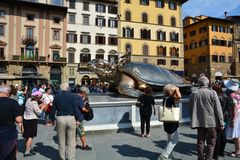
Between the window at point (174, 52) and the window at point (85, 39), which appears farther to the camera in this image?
the window at point (174, 52)

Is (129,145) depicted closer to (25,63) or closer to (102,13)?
(25,63)

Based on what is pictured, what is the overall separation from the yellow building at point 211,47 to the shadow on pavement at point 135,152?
46.2m

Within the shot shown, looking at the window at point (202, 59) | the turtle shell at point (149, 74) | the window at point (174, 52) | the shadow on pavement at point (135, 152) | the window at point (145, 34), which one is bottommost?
the shadow on pavement at point (135, 152)

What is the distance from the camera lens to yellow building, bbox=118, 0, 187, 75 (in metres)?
44.2

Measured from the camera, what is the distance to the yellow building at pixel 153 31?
44.2m

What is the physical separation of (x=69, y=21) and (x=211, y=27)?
26560 mm

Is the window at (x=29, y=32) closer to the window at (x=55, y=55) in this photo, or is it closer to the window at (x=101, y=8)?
the window at (x=55, y=55)

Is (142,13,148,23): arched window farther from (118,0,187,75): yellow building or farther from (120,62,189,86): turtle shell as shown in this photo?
(120,62,189,86): turtle shell

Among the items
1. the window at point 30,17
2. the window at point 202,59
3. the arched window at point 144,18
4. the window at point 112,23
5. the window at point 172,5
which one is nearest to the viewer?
the window at point 30,17

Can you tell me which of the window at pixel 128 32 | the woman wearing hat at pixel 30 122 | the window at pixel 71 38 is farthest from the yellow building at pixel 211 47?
the woman wearing hat at pixel 30 122

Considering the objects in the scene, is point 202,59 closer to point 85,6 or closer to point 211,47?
point 211,47

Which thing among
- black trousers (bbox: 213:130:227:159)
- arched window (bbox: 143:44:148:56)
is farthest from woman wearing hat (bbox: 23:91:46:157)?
arched window (bbox: 143:44:148:56)

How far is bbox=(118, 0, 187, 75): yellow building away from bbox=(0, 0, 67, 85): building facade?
33.5 feet

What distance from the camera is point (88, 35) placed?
42.0m
